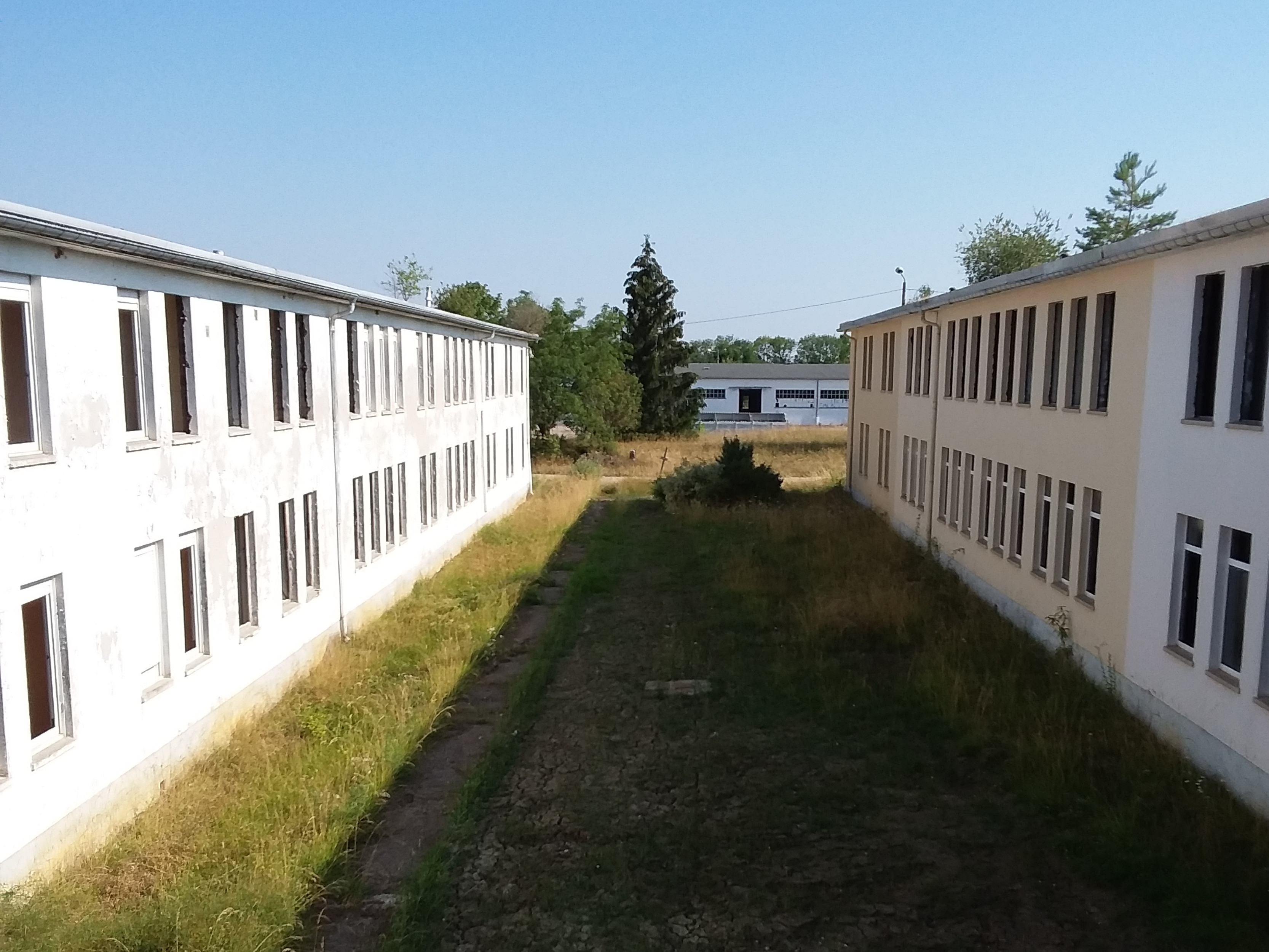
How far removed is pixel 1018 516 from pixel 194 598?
11840 millimetres

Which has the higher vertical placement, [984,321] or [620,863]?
[984,321]

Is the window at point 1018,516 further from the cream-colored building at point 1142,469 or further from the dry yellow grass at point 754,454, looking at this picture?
the dry yellow grass at point 754,454

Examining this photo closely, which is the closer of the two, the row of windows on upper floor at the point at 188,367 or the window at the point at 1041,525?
the row of windows on upper floor at the point at 188,367

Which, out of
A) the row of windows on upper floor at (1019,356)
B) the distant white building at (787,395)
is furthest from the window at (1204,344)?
the distant white building at (787,395)

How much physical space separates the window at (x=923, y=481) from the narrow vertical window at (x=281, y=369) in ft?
44.8

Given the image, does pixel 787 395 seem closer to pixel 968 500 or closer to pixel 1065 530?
pixel 968 500

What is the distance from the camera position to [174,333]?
9977 millimetres

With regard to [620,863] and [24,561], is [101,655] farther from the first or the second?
[620,863]

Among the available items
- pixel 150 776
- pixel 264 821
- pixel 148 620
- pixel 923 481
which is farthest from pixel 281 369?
pixel 923 481

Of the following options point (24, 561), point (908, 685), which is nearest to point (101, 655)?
point (24, 561)

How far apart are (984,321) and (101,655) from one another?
1474 centimetres

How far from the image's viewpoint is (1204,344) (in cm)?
948

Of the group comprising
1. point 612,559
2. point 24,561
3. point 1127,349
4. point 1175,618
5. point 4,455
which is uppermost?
point 1127,349

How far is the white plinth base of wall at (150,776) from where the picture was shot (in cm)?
712
